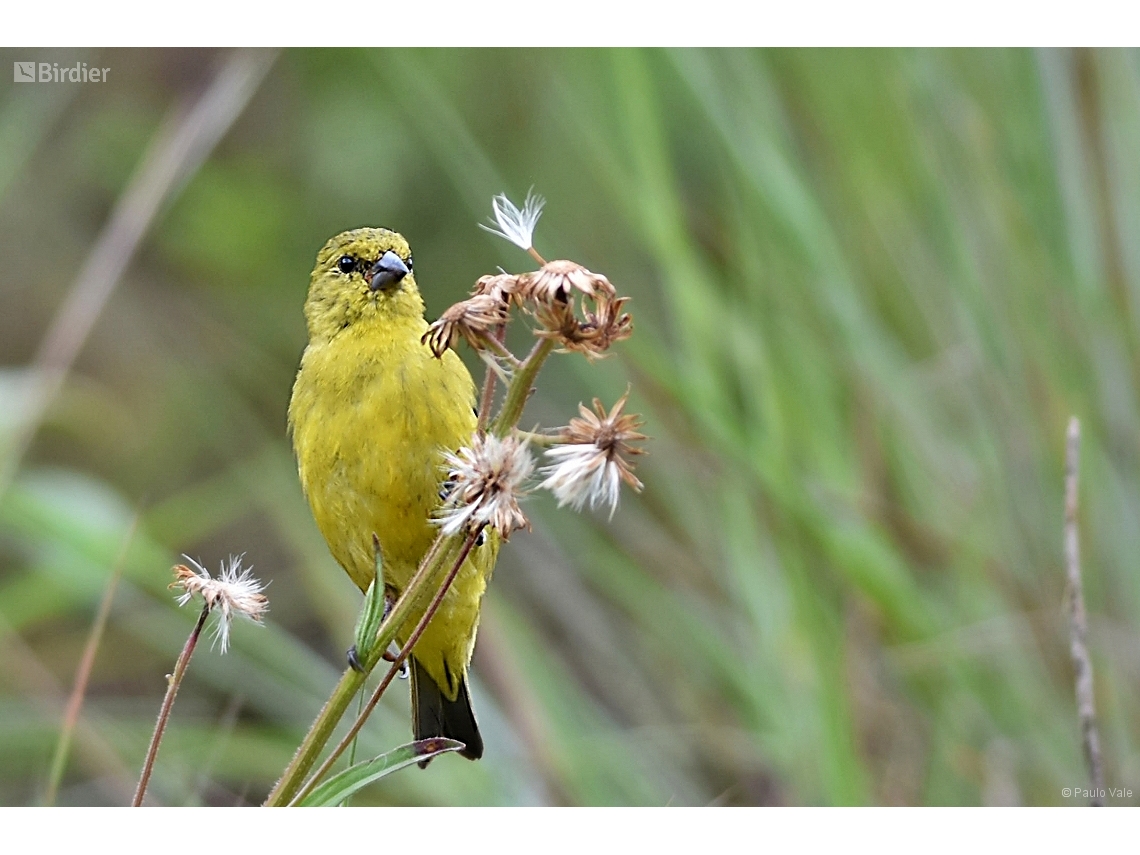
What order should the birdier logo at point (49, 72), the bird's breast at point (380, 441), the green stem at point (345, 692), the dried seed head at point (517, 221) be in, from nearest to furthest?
the green stem at point (345, 692)
the dried seed head at point (517, 221)
the bird's breast at point (380, 441)
the birdier logo at point (49, 72)

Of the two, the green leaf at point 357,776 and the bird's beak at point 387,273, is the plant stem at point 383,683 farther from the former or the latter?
the bird's beak at point 387,273

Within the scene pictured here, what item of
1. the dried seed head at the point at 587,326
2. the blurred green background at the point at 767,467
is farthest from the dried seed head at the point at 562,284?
the blurred green background at the point at 767,467

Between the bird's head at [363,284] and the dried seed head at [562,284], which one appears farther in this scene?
the bird's head at [363,284]

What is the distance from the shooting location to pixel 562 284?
131 centimetres

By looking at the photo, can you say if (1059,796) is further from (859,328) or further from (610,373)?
(610,373)

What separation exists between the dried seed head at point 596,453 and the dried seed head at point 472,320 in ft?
0.47

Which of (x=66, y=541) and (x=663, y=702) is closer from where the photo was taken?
(x=66, y=541)

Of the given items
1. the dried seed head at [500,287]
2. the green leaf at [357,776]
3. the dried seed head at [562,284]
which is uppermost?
the dried seed head at [500,287]

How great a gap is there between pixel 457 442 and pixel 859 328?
1199 millimetres

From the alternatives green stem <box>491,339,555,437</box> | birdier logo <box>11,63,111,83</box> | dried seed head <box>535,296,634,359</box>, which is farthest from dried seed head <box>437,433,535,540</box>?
birdier logo <box>11,63,111,83</box>

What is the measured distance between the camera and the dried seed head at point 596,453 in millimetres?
1360

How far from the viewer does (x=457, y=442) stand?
2.28 metres

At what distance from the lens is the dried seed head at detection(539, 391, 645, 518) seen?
136cm
